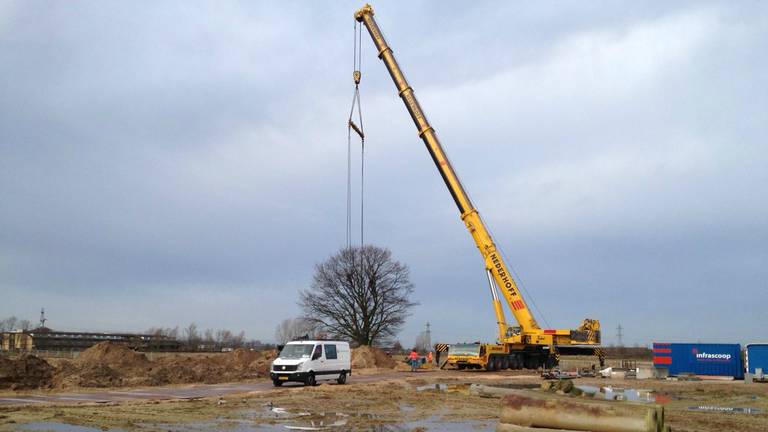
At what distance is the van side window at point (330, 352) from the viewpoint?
2816cm

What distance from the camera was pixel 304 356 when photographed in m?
27.1

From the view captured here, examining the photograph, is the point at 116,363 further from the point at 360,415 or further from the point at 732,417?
the point at 732,417

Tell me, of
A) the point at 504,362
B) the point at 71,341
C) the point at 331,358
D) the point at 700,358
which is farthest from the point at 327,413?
the point at 71,341

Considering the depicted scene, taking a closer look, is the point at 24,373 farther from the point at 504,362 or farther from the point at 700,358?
the point at 700,358

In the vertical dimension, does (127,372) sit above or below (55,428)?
below

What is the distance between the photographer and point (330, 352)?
2841cm

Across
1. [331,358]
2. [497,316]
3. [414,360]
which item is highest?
[497,316]

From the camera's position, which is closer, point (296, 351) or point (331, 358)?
point (296, 351)

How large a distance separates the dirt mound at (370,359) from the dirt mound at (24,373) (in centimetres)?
2215

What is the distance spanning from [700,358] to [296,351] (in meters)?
24.8

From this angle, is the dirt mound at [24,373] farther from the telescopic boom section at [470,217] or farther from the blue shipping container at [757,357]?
the blue shipping container at [757,357]

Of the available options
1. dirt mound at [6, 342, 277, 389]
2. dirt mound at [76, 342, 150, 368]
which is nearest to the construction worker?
dirt mound at [6, 342, 277, 389]

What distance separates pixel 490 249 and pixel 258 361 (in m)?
17.4

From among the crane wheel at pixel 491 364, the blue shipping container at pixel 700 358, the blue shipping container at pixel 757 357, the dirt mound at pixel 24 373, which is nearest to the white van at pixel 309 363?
the dirt mound at pixel 24 373
